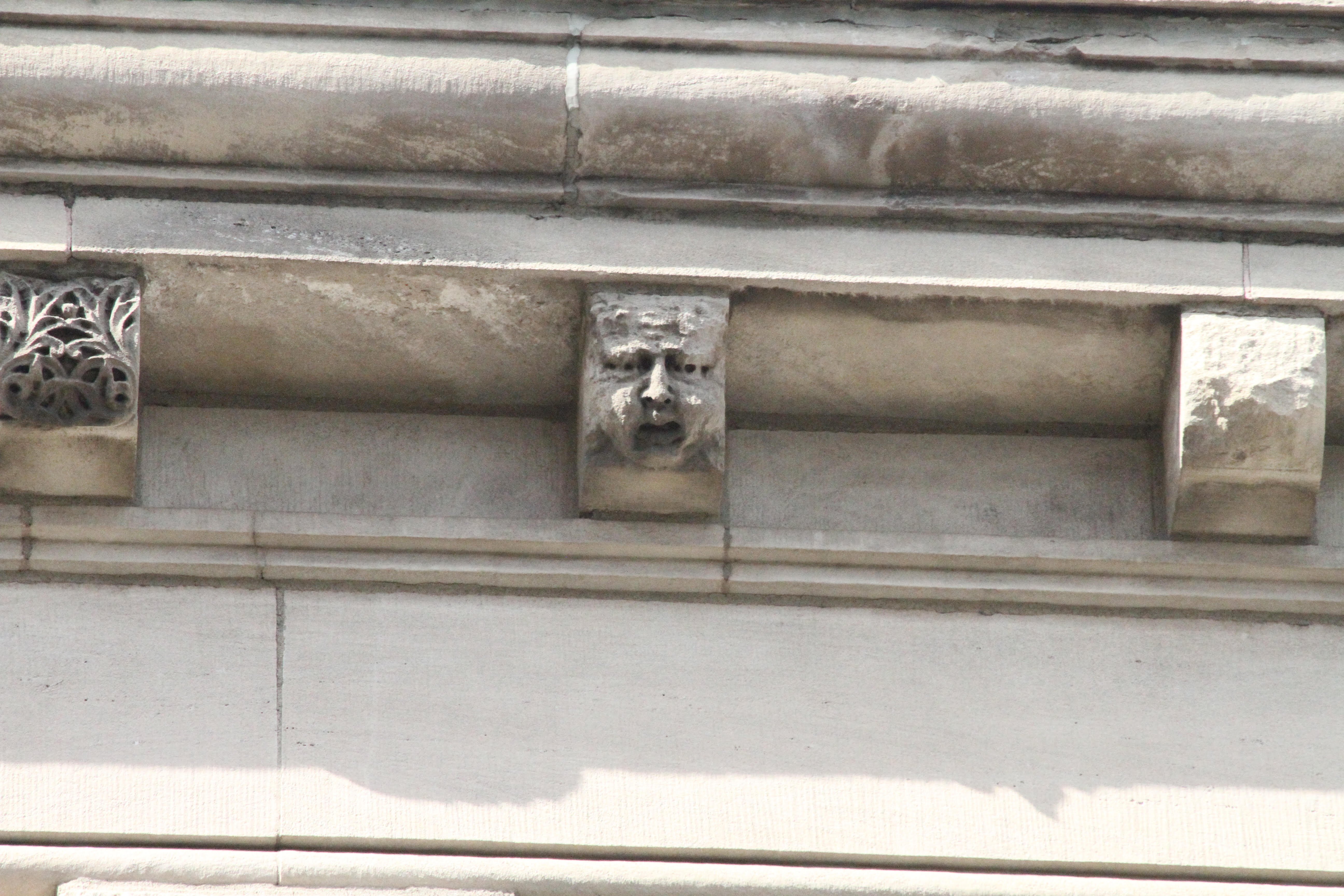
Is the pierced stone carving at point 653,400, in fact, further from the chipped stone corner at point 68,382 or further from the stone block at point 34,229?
the stone block at point 34,229

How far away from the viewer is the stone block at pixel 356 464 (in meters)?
4.04

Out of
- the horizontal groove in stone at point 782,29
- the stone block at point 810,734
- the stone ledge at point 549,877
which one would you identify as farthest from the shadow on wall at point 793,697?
the horizontal groove in stone at point 782,29

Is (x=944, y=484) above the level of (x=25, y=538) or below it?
above

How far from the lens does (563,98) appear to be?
396 cm

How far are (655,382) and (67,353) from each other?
97 cm

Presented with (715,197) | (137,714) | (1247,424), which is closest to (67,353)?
(137,714)

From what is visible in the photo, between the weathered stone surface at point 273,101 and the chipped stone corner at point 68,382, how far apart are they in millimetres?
260

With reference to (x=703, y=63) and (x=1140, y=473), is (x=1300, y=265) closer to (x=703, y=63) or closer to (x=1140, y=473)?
(x=1140, y=473)

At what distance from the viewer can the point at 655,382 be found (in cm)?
383

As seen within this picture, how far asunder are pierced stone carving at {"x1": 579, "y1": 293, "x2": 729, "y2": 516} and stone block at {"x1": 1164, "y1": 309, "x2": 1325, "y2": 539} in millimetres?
794

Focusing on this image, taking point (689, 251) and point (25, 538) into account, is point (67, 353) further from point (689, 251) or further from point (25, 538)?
point (689, 251)

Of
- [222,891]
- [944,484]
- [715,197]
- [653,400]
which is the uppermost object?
[715,197]

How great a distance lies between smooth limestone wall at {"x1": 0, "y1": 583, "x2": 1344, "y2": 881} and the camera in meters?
3.82

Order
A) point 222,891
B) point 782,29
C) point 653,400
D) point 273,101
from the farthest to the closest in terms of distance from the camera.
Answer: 1. point 782,29
2. point 273,101
3. point 653,400
4. point 222,891
